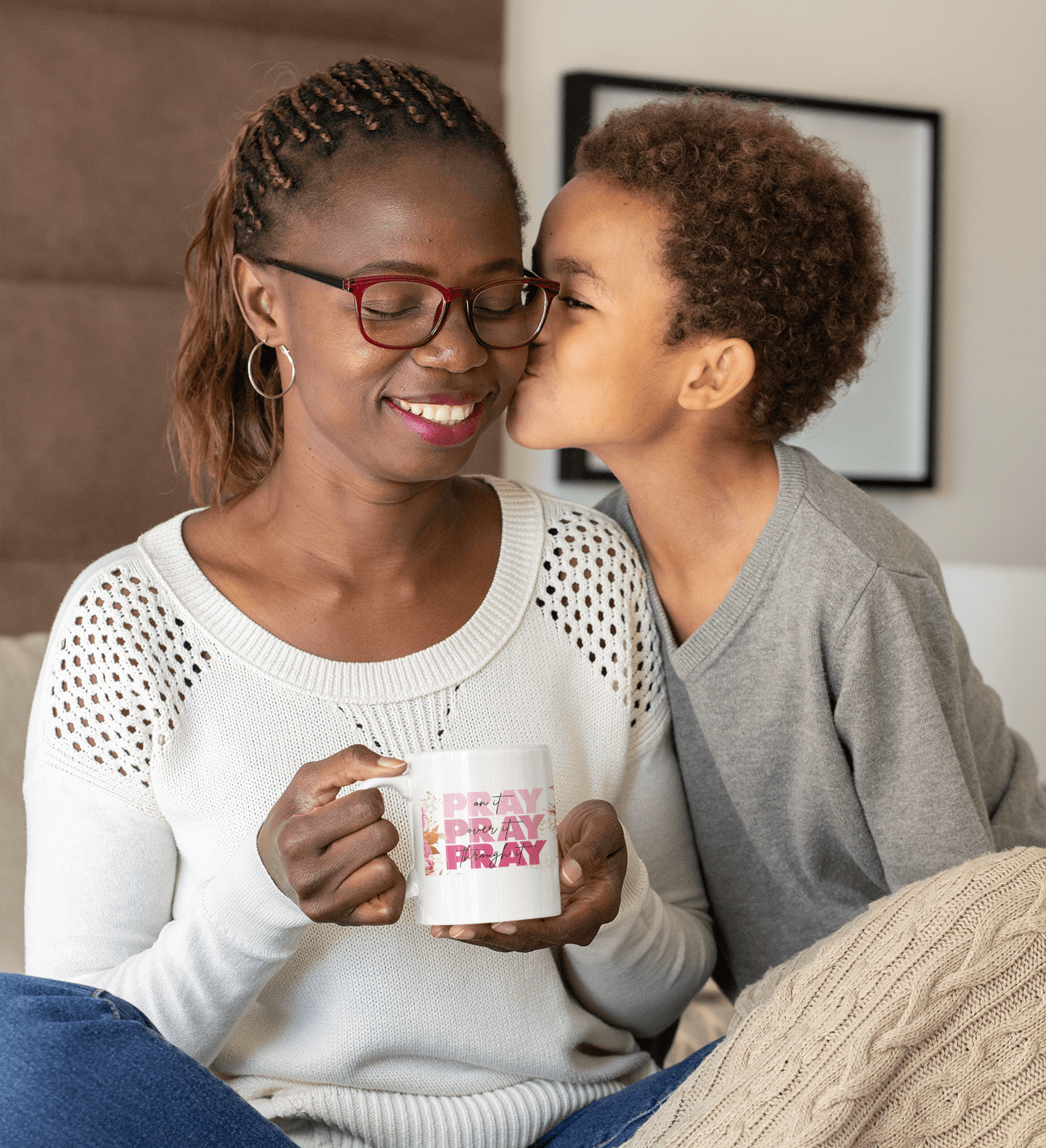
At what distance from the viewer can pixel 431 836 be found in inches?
30.7

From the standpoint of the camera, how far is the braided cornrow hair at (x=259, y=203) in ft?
3.35

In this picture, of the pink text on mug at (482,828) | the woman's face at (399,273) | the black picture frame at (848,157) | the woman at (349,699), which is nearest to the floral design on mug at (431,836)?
the pink text on mug at (482,828)

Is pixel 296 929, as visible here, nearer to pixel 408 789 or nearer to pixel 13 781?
pixel 408 789

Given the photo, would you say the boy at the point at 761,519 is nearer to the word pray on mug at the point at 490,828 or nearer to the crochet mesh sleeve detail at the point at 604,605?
the crochet mesh sleeve detail at the point at 604,605

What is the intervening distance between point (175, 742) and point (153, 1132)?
36 cm

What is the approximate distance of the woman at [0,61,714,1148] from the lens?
98 cm

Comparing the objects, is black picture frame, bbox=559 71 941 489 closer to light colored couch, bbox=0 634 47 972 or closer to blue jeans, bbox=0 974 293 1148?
light colored couch, bbox=0 634 47 972

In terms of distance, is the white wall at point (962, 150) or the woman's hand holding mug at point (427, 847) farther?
the white wall at point (962, 150)

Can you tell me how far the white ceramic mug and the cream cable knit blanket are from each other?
171 mm

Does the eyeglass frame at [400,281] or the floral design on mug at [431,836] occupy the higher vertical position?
the eyeglass frame at [400,281]

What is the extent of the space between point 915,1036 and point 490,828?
31 cm

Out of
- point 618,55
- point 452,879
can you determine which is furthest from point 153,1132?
point 618,55

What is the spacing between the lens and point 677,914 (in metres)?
1.17

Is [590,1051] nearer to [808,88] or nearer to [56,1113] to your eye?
[56,1113]
